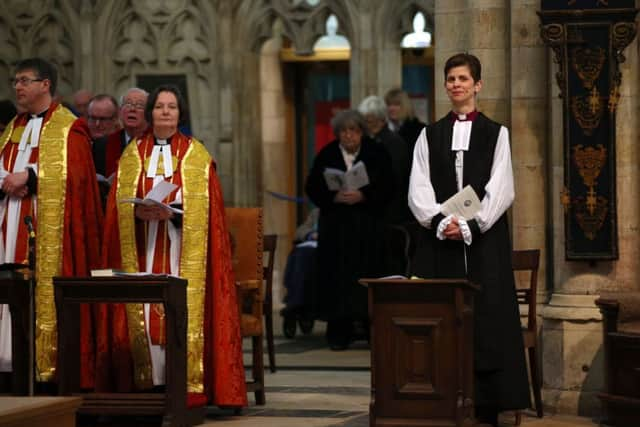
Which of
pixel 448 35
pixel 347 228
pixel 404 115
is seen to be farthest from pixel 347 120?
pixel 448 35

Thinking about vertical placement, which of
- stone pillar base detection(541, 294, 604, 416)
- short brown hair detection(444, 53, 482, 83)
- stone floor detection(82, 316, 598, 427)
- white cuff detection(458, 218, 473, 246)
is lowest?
stone floor detection(82, 316, 598, 427)

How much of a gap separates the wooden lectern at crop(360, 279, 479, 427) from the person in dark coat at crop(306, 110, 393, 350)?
15.9ft

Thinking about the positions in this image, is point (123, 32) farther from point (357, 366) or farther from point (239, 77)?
point (357, 366)

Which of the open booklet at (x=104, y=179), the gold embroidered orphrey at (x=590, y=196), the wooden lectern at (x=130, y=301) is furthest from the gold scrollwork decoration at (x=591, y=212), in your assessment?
the open booklet at (x=104, y=179)

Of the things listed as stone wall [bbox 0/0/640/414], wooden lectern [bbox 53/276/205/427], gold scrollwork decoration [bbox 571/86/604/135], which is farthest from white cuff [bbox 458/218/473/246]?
stone wall [bbox 0/0/640/414]

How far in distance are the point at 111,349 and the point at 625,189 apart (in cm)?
289

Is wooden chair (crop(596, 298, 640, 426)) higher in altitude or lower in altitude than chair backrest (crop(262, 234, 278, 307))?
lower

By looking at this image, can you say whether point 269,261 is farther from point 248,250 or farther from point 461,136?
point 461,136

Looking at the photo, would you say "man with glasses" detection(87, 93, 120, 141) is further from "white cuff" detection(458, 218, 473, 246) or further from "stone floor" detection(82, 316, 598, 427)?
"white cuff" detection(458, 218, 473, 246)

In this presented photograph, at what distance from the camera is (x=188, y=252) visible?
918 cm

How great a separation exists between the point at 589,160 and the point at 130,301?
101 inches

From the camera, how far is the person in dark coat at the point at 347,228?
1289 cm

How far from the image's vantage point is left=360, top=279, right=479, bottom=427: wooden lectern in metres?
7.92

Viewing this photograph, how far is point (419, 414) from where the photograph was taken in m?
7.96
